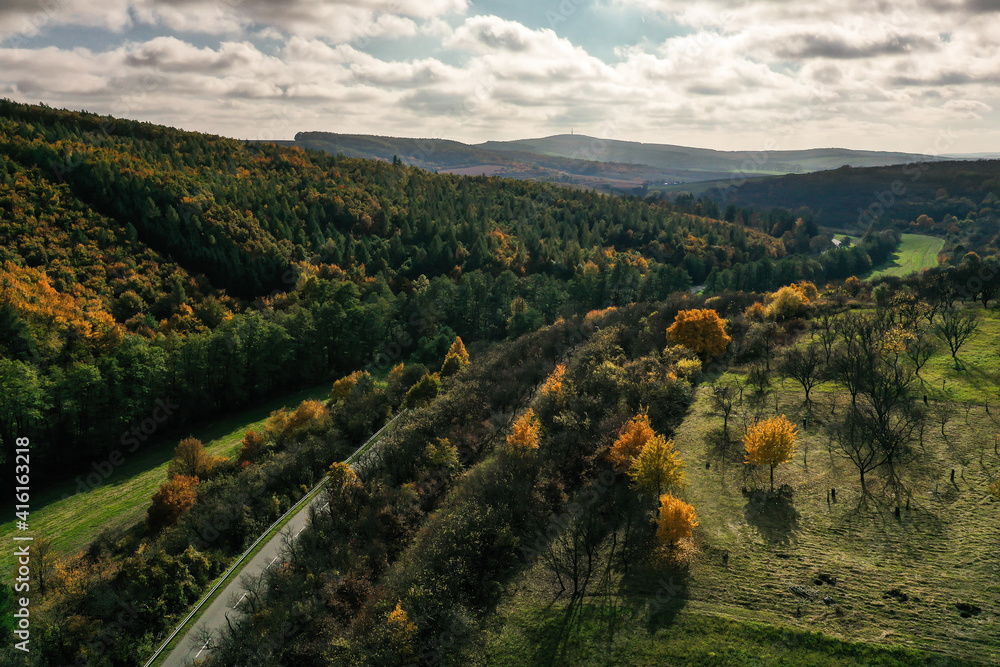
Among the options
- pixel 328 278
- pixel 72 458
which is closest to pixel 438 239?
pixel 328 278

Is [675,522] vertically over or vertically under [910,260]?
under

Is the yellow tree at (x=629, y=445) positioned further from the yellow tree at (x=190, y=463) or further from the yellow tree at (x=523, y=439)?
the yellow tree at (x=190, y=463)

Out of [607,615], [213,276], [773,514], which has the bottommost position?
[607,615]

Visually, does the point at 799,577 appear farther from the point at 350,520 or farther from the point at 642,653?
the point at 350,520

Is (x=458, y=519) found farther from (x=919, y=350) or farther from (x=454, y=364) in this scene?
(x=919, y=350)

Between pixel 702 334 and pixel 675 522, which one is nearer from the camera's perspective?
pixel 675 522

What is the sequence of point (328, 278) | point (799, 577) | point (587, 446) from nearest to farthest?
point (799, 577) → point (587, 446) → point (328, 278)

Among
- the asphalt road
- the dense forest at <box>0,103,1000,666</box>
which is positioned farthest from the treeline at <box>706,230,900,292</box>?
the asphalt road

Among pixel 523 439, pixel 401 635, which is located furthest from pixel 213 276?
pixel 401 635
